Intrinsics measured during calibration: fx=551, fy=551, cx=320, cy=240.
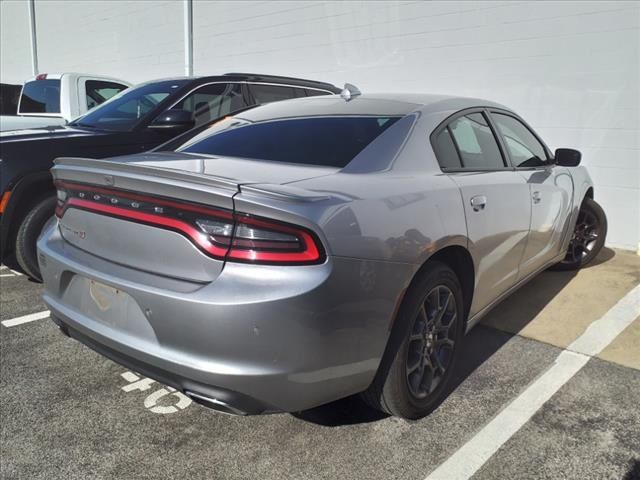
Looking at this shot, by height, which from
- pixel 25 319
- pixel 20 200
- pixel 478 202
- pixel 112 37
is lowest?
pixel 25 319

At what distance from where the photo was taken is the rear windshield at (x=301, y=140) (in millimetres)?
2662

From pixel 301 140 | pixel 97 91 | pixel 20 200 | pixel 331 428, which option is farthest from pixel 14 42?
pixel 331 428

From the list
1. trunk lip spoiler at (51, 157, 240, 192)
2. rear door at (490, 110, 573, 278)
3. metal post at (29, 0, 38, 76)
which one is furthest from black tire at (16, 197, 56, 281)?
metal post at (29, 0, 38, 76)

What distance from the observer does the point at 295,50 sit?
891 centimetres

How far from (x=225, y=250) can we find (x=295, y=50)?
7545mm

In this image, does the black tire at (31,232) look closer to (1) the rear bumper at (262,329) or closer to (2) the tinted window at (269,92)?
(1) the rear bumper at (262,329)

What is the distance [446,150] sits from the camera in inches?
116

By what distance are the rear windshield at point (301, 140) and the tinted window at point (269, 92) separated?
2741 millimetres

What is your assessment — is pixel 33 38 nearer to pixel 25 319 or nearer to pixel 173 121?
A: pixel 173 121

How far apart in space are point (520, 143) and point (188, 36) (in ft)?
28.2

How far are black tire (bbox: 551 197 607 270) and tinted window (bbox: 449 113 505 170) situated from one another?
221 cm

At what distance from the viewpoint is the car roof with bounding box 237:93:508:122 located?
3023mm

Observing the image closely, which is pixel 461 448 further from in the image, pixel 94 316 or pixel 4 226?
pixel 4 226

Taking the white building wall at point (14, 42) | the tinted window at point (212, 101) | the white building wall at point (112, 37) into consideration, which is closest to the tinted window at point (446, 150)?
the tinted window at point (212, 101)
